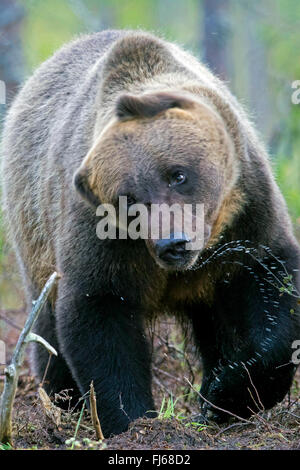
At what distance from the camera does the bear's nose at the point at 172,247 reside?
15.3 ft

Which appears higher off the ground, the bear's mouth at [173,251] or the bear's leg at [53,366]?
the bear's mouth at [173,251]

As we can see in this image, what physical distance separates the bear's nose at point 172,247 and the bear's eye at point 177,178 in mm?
326

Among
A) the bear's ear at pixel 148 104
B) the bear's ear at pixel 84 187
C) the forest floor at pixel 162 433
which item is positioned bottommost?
the forest floor at pixel 162 433

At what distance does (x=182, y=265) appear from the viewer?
16.2 feet

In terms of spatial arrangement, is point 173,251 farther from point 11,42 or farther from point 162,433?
point 11,42

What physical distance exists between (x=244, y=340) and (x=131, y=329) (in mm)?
838

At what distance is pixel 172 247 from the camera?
4.70 m

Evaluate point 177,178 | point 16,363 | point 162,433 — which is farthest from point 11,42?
point 16,363

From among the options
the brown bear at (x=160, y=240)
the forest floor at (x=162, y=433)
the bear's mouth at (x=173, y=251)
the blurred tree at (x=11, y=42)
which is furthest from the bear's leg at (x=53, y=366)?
the blurred tree at (x=11, y=42)

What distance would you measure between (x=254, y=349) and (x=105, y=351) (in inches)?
38.9

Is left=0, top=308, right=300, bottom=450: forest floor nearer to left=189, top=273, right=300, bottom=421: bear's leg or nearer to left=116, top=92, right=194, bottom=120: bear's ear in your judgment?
left=189, top=273, right=300, bottom=421: bear's leg

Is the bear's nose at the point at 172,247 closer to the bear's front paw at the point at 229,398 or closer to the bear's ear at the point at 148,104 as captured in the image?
the bear's ear at the point at 148,104
